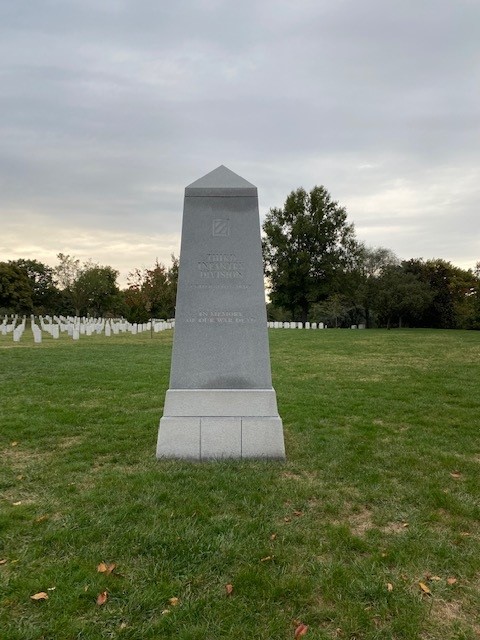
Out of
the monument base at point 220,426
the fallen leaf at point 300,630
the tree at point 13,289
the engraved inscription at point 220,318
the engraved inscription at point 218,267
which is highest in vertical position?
the tree at point 13,289

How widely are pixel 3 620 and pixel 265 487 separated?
2.31 metres

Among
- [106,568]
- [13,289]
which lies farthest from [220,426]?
[13,289]

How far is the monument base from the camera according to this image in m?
4.84

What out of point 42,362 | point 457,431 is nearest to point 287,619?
point 457,431

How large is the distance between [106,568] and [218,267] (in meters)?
3.25

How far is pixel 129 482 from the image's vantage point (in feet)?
13.7

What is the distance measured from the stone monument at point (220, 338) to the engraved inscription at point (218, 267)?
0.04ft

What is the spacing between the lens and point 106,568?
9.13 ft

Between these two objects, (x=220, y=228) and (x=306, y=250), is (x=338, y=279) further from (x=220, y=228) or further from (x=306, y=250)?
(x=220, y=228)

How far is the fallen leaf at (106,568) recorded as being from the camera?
9.01 feet

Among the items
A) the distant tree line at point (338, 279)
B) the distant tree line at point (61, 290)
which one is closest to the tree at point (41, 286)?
the distant tree line at point (61, 290)

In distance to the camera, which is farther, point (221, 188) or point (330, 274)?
point (330, 274)

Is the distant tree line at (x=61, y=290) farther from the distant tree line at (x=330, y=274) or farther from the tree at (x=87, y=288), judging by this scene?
the distant tree line at (x=330, y=274)

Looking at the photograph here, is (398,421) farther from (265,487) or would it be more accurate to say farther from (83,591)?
(83,591)
